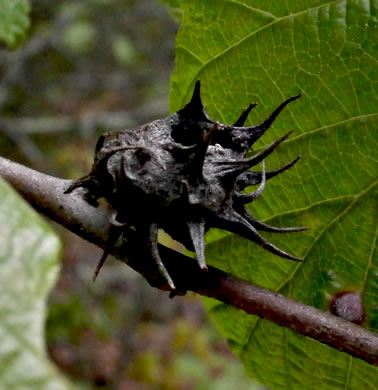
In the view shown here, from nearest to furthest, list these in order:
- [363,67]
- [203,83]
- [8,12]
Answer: [363,67]
[203,83]
[8,12]

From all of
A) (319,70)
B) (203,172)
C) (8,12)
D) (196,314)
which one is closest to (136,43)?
(196,314)

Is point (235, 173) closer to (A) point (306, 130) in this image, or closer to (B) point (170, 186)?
(B) point (170, 186)

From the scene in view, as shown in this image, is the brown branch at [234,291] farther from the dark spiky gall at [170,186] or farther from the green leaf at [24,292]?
the green leaf at [24,292]

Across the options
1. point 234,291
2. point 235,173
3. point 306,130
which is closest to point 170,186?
point 235,173

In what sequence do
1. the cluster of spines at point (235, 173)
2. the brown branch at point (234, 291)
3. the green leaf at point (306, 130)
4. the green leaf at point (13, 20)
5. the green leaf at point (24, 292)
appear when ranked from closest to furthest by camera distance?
the green leaf at point (24, 292)
the cluster of spines at point (235, 173)
the brown branch at point (234, 291)
the green leaf at point (306, 130)
the green leaf at point (13, 20)

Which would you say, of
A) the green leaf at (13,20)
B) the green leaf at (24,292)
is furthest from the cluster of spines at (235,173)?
the green leaf at (13,20)

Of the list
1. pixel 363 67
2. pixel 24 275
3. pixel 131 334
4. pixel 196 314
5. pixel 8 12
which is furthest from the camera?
pixel 196 314

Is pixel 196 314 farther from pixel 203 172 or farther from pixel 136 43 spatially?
pixel 203 172

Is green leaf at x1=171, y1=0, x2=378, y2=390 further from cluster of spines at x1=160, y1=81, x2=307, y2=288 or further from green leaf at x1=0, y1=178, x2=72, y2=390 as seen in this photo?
green leaf at x1=0, y1=178, x2=72, y2=390

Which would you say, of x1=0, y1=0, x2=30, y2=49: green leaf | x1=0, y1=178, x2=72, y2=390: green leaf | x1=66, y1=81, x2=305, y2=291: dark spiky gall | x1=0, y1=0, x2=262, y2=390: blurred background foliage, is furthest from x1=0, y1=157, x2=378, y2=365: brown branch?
x1=0, y1=0, x2=262, y2=390: blurred background foliage
